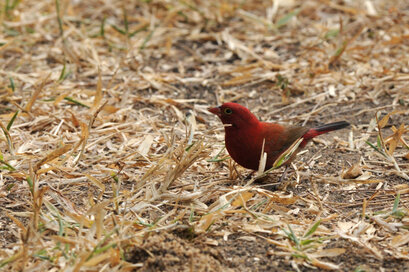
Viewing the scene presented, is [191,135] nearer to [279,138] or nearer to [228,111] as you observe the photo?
[228,111]

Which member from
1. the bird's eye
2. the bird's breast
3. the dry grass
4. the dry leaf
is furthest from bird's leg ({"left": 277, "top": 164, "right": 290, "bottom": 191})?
the bird's eye

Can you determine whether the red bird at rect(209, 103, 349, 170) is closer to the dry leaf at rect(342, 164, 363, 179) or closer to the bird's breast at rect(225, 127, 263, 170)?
the bird's breast at rect(225, 127, 263, 170)

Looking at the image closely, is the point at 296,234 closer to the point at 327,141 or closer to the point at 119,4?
the point at 327,141

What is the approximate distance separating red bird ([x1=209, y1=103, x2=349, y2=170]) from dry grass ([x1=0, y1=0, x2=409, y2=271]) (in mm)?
132

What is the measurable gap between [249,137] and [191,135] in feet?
1.70

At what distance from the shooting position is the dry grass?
11.0 ft

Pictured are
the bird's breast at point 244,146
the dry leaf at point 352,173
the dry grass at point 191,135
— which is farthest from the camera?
the dry leaf at point 352,173

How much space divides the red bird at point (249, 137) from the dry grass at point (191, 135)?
13 cm

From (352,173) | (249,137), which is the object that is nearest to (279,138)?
(249,137)

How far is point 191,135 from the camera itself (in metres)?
4.54

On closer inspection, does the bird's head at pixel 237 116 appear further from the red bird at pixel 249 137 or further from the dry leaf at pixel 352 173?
the dry leaf at pixel 352 173

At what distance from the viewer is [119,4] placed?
307 inches

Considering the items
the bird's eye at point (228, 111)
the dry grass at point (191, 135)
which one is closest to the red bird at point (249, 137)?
the bird's eye at point (228, 111)

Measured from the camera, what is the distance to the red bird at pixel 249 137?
13.7 feet
